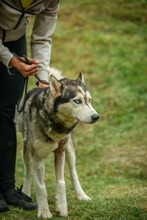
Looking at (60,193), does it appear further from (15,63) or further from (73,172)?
(15,63)

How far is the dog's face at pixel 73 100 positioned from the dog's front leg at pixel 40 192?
0.55 m

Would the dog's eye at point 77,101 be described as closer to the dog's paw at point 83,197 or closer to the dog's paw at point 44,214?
the dog's paw at point 44,214

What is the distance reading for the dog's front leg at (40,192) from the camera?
4613 millimetres

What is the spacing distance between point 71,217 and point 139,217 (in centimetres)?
59

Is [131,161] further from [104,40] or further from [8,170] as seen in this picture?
[104,40]

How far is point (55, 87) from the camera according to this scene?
450 cm

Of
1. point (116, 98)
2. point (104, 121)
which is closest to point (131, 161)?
point (104, 121)

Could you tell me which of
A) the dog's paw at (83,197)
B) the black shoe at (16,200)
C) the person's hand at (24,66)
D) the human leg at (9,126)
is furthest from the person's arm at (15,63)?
the dog's paw at (83,197)

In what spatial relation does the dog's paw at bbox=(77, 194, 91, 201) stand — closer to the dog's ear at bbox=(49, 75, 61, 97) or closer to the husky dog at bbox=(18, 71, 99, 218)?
the husky dog at bbox=(18, 71, 99, 218)

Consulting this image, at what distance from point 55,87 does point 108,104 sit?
5961 mm

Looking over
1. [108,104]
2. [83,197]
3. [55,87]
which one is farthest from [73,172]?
[108,104]

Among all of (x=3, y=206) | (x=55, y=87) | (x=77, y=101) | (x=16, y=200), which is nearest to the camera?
(x=77, y=101)

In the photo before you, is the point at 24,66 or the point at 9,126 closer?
the point at 24,66

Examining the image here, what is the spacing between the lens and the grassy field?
17.3 ft
